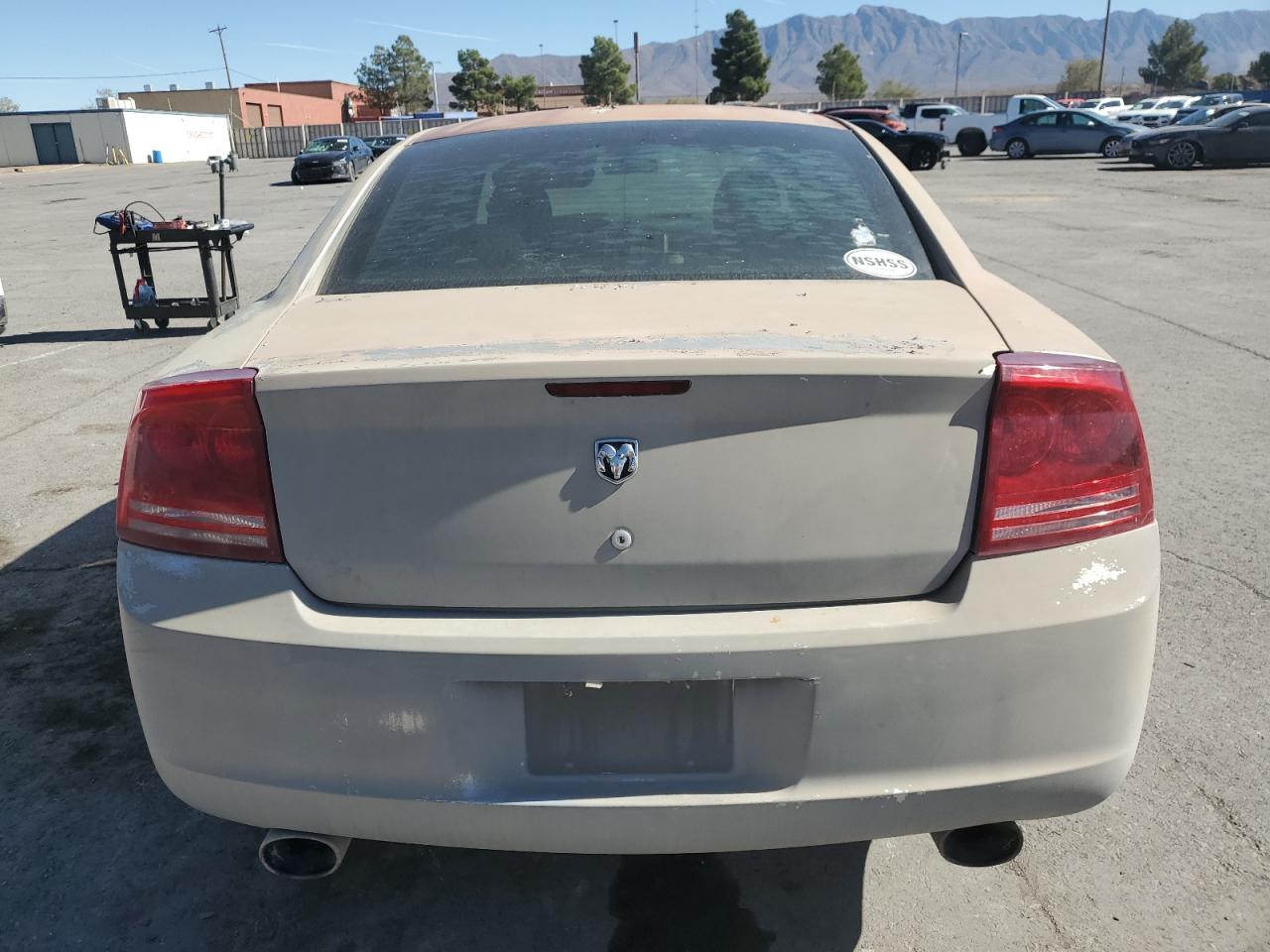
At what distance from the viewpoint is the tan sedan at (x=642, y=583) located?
175 centimetres

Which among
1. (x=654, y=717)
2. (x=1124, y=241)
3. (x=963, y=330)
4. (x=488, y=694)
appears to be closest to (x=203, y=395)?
(x=488, y=694)

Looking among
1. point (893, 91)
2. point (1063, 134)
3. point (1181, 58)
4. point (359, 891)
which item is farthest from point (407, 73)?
point (359, 891)

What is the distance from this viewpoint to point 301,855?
80.4 inches

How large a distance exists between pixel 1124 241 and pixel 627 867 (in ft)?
45.4

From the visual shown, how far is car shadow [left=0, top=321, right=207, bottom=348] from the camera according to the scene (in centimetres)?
920

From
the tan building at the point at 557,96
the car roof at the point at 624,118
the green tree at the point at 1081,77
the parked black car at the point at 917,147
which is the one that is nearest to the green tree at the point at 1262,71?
the green tree at the point at 1081,77

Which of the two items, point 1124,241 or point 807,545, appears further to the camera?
point 1124,241

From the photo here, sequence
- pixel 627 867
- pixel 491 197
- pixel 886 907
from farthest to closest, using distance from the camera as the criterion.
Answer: pixel 491 197 < pixel 627 867 < pixel 886 907

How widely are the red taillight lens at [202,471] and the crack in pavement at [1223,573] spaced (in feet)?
11.5

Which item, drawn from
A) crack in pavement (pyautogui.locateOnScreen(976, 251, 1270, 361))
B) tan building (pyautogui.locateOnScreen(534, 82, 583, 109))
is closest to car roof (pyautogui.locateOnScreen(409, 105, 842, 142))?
crack in pavement (pyautogui.locateOnScreen(976, 251, 1270, 361))

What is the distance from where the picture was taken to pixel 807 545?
1.79 m

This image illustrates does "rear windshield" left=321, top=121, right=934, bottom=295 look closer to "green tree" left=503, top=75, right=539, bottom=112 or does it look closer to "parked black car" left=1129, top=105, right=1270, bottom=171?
"parked black car" left=1129, top=105, right=1270, bottom=171

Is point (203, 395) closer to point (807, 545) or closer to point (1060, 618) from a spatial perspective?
point (807, 545)

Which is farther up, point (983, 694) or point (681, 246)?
point (681, 246)
